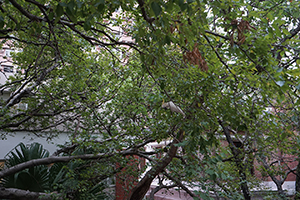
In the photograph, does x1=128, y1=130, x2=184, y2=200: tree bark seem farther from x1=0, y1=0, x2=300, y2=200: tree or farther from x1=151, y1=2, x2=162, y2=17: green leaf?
x1=151, y1=2, x2=162, y2=17: green leaf

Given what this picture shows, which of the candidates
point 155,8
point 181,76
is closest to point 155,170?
point 181,76

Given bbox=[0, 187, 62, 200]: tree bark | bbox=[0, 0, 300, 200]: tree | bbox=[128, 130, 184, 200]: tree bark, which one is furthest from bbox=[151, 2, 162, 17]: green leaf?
bbox=[0, 187, 62, 200]: tree bark

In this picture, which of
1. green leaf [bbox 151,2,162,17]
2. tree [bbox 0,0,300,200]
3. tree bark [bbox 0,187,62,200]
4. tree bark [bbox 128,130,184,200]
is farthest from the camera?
tree bark [bbox 0,187,62,200]

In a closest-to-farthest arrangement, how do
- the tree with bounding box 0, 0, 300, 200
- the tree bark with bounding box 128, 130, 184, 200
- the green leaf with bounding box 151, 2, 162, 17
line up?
1. the green leaf with bounding box 151, 2, 162, 17
2. the tree with bounding box 0, 0, 300, 200
3. the tree bark with bounding box 128, 130, 184, 200

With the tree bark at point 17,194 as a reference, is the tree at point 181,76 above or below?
above

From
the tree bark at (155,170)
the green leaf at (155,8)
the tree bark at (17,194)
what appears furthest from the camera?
the tree bark at (17,194)

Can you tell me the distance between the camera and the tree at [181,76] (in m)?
2.44

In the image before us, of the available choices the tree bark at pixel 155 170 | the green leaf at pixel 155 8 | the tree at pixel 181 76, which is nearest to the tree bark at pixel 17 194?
the tree at pixel 181 76

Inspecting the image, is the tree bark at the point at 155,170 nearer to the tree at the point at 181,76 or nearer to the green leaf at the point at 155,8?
the tree at the point at 181,76

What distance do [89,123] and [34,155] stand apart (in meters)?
1.58

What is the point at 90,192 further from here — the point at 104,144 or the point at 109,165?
the point at 104,144

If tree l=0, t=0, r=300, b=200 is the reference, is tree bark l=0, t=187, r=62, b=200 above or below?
below

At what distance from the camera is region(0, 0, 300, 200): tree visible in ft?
8.00

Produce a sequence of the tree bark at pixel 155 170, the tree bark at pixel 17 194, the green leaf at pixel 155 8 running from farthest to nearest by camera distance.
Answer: the tree bark at pixel 17 194, the tree bark at pixel 155 170, the green leaf at pixel 155 8
